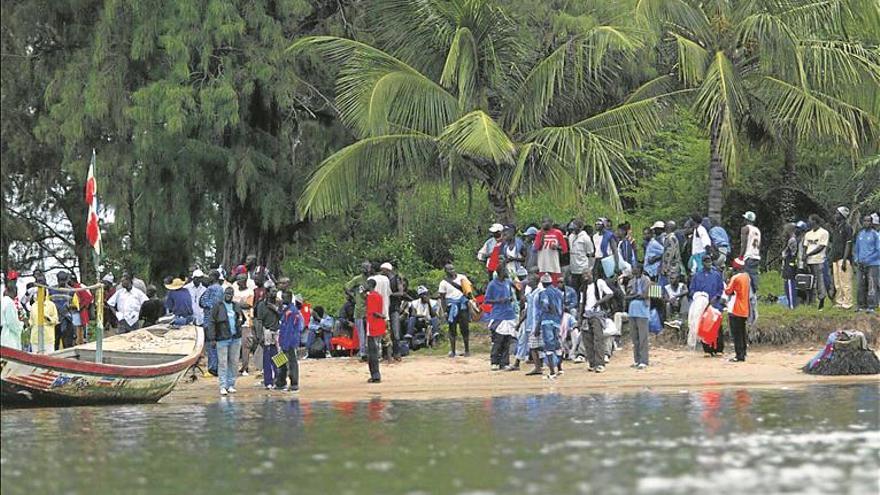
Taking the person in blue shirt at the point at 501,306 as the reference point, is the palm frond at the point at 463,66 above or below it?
above

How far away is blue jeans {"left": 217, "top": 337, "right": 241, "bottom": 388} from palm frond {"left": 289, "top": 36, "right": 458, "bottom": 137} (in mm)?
6105

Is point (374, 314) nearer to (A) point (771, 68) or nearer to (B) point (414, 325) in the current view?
(B) point (414, 325)

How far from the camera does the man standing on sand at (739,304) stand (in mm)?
24438

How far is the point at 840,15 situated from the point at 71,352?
14975mm

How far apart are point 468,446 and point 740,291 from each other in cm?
882

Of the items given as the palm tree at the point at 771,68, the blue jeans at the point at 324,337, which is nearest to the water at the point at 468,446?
the blue jeans at the point at 324,337

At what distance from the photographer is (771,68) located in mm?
28766

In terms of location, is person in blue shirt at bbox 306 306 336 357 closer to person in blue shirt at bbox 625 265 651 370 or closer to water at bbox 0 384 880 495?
water at bbox 0 384 880 495

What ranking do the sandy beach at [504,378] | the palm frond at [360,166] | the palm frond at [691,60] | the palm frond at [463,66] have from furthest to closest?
1. the palm frond at [360,166]
2. the palm frond at [463,66]
3. the palm frond at [691,60]
4. the sandy beach at [504,378]

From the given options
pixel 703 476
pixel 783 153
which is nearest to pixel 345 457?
pixel 703 476

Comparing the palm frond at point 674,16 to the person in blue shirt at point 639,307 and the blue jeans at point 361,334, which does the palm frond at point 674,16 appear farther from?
the blue jeans at point 361,334

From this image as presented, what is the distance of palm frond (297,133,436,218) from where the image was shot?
2883 cm

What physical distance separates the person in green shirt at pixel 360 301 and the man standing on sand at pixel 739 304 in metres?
5.83

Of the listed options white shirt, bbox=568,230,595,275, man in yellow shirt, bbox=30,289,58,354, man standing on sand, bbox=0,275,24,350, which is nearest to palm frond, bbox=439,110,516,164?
white shirt, bbox=568,230,595,275
